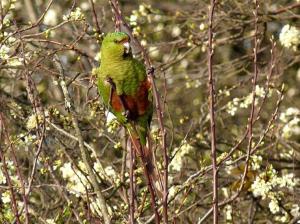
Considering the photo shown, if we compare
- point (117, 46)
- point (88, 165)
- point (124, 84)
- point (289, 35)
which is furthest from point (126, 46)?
point (289, 35)

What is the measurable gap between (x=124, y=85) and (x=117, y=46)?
25 centimetres

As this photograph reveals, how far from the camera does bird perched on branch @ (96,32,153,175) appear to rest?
448 centimetres

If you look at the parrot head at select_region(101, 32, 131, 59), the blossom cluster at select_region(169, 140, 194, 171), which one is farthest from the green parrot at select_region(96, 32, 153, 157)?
the blossom cluster at select_region(169, 140, 194, 171)

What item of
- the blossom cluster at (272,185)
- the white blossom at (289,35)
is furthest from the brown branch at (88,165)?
the white blossom at (289,35)

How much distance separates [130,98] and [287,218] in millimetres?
2365

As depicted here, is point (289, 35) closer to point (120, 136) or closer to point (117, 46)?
point (120, 136)

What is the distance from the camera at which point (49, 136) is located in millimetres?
5926

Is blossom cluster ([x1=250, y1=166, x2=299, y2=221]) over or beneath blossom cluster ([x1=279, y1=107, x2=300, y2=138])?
beneath

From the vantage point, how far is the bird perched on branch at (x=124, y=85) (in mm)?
4480

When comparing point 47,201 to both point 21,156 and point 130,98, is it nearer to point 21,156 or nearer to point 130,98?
point 21,156

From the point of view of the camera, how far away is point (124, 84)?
450 centimetres

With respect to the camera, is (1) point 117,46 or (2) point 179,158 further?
(2) point 179,158

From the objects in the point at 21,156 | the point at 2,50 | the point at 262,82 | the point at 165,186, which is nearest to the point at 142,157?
the point at 165,186

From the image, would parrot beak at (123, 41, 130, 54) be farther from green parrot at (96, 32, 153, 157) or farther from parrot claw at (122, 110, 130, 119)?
parrot claw at (122, 110, 130, 119)
